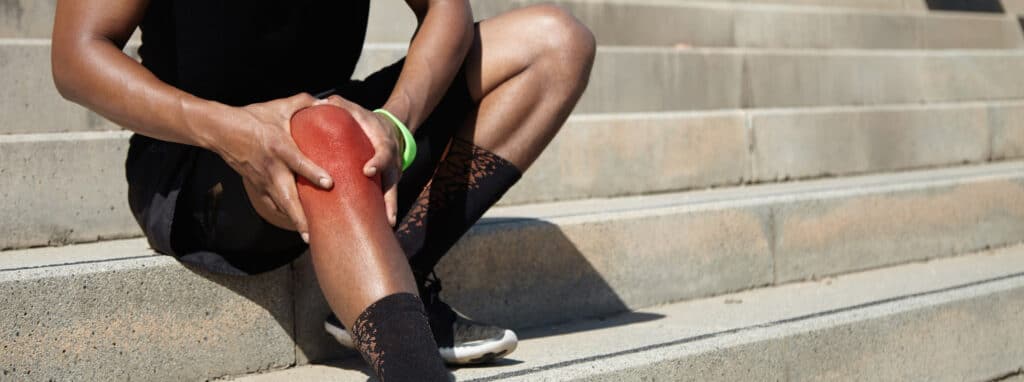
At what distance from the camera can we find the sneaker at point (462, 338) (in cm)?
236

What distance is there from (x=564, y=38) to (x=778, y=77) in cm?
278

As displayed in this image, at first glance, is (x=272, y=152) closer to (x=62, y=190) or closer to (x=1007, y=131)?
(x=62, y=190)

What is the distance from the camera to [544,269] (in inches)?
118

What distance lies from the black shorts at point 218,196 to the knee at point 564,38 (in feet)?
0.60

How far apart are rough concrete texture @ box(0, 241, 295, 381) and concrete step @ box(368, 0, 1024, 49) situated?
2.13 meters

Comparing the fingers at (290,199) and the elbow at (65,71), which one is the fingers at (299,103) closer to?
the fingers at (290,199)

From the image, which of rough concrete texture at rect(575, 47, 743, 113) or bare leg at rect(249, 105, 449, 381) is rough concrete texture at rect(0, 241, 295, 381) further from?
rough concrete texture at rect(575, 47, 743, 113)

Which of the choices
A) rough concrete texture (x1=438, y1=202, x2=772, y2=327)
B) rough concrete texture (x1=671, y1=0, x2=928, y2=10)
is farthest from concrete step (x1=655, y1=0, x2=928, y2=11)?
rough concrete texture (x1=438, y1=202, x2=772, y2=327)

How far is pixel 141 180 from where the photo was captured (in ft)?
7.88

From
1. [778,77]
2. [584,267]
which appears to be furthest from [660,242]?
[778,77]

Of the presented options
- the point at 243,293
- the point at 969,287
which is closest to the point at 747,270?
Answer: the point at 969,287

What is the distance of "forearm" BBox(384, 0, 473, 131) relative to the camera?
2.23 m

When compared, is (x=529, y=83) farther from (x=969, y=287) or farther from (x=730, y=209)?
(x=969, y=287)

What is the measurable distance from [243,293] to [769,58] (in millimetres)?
3096
